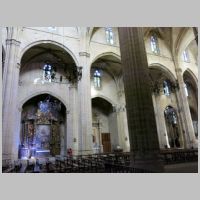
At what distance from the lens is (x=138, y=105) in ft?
23.9

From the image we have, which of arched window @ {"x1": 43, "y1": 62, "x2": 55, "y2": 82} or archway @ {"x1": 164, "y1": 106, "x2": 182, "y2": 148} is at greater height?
arched window @ {"x1": 43, "y1": 62, "x2": 55, "y2": 82}

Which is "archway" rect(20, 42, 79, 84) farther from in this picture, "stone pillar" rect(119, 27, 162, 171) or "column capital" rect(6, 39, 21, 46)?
"stone pillar" rect(119, 27, 162, 171)

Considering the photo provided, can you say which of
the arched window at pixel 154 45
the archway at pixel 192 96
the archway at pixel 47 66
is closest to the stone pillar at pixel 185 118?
the arched window at pixel 154 45

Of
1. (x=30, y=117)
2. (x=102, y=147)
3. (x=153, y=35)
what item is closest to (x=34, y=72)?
(x=30, y=117)

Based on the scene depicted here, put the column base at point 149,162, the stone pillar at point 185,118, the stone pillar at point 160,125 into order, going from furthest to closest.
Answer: the stone pillar at point 160,125 → the stone pillar at point 185,118 → the column base at point 149,162

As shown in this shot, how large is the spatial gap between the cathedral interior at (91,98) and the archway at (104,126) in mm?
124

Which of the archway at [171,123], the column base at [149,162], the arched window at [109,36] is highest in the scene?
the arched window at [109,36]

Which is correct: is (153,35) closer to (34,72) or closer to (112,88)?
(112,88)

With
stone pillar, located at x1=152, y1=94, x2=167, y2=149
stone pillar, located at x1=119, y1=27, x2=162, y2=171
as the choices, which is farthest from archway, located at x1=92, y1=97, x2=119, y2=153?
stone pillar, located at x1=119, y1=27, x2=162, y2=171

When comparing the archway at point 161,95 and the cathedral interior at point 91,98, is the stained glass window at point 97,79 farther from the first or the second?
the archway at point 161,95

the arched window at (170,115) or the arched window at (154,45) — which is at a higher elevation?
the arched window at (154,45)

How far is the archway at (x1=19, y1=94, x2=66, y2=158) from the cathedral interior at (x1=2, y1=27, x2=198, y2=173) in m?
0.09

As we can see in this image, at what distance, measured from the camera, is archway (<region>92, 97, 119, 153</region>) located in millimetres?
22984

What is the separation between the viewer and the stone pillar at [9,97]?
1173 centimetres
